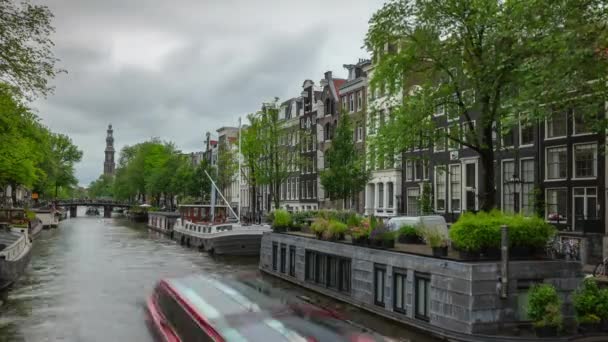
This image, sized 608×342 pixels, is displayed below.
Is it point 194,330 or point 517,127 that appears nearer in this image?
point 194,330

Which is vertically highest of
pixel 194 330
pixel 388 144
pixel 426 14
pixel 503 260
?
pixel 426 14

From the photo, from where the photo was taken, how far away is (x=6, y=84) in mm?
26406

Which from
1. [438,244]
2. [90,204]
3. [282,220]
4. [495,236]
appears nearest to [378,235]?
[438,244]

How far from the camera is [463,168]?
42594mm

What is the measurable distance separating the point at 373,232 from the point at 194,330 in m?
9.89

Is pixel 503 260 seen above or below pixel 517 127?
below

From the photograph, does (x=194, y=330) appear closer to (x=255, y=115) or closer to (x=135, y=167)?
(x=255, y=115)

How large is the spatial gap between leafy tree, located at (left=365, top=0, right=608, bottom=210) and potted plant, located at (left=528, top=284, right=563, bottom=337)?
22.4ft

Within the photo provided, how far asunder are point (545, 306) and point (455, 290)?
2.11m

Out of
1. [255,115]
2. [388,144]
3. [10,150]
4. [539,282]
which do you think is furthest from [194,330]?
[255,115]

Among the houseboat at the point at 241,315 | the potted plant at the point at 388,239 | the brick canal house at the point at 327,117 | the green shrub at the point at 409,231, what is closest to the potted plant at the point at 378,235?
the potted plant at the point at 388,239

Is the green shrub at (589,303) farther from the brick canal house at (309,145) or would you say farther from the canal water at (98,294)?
the brick canal house at (309,145)

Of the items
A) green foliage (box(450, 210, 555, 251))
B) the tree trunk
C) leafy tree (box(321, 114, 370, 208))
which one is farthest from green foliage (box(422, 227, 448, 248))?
leafy tree (box(321, 114, 370, 208))

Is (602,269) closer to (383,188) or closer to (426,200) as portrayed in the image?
(426,200)
